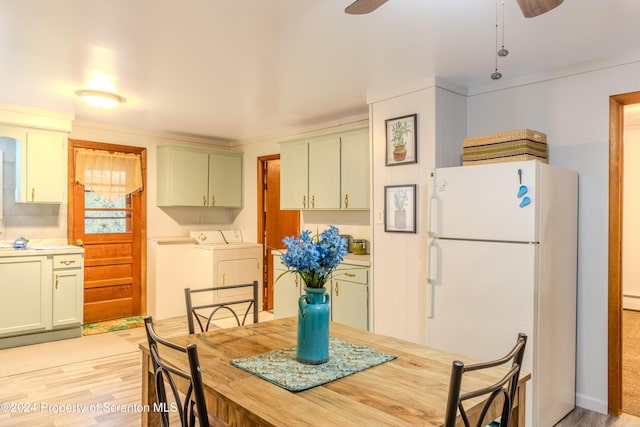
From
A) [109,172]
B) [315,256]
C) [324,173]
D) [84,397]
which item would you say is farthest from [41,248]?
[315,256]

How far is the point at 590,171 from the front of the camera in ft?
9.70

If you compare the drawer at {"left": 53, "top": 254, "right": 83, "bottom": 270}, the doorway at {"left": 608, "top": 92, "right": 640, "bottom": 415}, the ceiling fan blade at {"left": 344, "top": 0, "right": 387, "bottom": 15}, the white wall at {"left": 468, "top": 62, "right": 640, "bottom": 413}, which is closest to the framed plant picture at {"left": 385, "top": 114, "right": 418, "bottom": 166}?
the white wall at {"left": 468, "top": 62, "right": 640, "bottom": 413}

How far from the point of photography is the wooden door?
197 inches

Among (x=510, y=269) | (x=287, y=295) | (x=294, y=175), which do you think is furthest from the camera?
(x=294, y=175)

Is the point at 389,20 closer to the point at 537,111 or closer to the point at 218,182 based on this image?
the point at 537,111

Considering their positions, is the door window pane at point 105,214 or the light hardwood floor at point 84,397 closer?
the light hardwood floor at point 84,397

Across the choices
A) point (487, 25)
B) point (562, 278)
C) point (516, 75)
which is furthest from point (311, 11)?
point (562, 278)

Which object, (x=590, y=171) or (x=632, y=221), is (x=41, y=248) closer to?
(x=590, y=171)

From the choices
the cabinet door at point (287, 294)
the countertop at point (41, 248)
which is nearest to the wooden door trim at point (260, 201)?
the cabinet door at point (287, 294)

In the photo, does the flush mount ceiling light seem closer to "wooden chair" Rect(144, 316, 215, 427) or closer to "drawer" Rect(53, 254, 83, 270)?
"drawer" Rect(53, 254, 83, 270)

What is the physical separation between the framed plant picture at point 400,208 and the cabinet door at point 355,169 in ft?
1.69

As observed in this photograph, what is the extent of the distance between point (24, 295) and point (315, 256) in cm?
385

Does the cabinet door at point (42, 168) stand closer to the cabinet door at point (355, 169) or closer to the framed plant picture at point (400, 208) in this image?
the cabinet door at point (355, 169)

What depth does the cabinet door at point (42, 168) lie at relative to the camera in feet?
14.3
